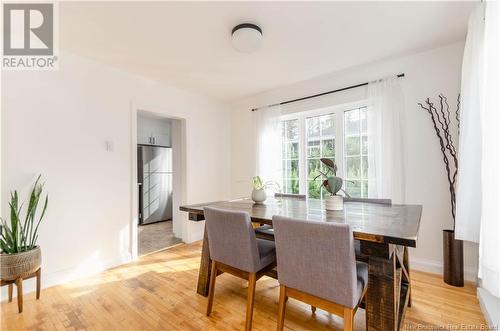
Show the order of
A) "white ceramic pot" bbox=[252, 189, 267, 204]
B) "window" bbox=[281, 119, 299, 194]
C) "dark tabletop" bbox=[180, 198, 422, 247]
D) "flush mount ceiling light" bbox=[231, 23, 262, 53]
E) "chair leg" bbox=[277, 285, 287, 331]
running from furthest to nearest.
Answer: "window" bbox=[281, 119, 299, 194], "white ceramic pot" bbox=[252, 189, 267, 204], "flush mount ceiling light" bbox=[231, 23, 262, 53], "chair leg" bbox=[277, 285, 287, 331], "dark tabletop" bbox=[180, 198, 422, 247]

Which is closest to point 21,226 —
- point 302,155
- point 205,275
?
point 205,275

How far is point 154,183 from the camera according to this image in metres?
5.17

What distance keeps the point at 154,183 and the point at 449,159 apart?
5.10m

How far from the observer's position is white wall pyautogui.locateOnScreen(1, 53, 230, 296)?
2189 millimetres

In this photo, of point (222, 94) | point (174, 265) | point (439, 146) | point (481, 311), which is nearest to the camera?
point (481, 311)

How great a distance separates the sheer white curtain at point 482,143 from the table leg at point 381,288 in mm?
889

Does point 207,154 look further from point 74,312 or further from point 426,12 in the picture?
point 426,12

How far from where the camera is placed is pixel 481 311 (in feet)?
5.90

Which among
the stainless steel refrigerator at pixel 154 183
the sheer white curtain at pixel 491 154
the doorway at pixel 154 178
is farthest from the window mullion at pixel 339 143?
the stainless steel refrigerator at pixel 154 183

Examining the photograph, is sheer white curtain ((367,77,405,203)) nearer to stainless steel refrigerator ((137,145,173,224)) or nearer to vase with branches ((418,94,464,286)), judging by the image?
vase with branches ((418,94,464,286))

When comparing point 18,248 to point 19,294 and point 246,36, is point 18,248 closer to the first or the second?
point 19,294

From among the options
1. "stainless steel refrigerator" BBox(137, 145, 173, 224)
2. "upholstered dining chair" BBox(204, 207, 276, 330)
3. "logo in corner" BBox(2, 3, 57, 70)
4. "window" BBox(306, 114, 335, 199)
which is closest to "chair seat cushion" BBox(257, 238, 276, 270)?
"upholstered dining chair" BBox(204, 207, 276, 330)

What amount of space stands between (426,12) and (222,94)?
2846 mm

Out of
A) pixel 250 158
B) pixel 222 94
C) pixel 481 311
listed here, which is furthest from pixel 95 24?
pixel 481 311
